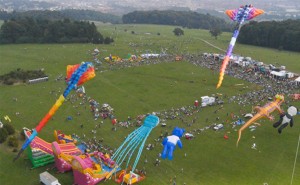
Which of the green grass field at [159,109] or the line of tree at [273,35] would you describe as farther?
the line of tree at [273,35]

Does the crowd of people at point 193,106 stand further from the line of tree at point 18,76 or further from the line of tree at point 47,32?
the line of tree at point 47,32

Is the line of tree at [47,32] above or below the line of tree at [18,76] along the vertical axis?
above

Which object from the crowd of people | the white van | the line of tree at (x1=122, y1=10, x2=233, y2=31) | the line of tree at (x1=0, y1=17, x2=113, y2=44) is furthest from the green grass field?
the line of tree at (x1=122, y1=10, x2=233, y2=31)

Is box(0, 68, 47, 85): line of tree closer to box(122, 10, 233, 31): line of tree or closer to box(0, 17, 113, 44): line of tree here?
box(0, 17, 113, 44): line of tree

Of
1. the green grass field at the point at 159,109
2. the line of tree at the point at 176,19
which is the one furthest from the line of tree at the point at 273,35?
the line of tree at the point at 176,19

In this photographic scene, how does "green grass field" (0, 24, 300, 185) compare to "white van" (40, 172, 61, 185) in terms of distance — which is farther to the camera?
"green grass field" (0, 24, 300, 185)

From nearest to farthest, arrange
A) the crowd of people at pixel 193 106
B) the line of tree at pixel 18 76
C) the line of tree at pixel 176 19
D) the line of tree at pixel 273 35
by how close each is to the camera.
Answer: the crowd of people at pixel 193 106 < the line of tree at pixel 18 76 < the line of tree at pixel 273 35 < the line of tree at pixel 176 19
